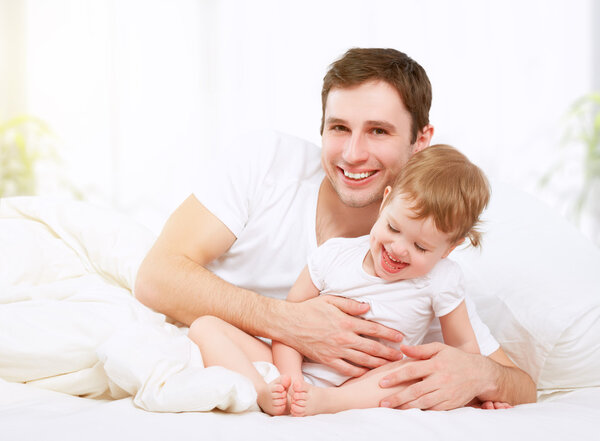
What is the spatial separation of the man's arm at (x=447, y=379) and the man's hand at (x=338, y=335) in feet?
0.26

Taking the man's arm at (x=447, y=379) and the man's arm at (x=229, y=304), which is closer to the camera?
the man's arm at (x=447, y=379)

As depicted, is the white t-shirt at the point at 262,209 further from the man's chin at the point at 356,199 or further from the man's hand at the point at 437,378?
the man's hand at the point at 437,378

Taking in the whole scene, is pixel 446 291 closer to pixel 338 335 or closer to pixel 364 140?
pixel 338 335

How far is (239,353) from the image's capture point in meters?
1.24

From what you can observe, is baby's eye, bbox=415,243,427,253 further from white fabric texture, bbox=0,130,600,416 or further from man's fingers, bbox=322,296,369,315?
white fabric texture, bbox=0,130,600,416

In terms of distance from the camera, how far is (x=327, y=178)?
1647 millimetres

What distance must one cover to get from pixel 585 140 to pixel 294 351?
2.43m

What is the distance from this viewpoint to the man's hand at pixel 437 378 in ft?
3.91

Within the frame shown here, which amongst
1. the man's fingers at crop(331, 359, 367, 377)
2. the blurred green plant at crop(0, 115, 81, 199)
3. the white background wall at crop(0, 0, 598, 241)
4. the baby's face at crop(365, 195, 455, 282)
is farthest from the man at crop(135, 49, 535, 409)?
the blurred green plant at crop(0, 115, 81, 199)

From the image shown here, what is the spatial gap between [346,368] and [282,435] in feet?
1.21

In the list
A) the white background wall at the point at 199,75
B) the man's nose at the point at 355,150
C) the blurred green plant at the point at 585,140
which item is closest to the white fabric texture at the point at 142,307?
the man's nose at the point at 355,150

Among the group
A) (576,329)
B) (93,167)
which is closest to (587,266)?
(576,329)

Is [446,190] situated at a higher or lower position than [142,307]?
higher

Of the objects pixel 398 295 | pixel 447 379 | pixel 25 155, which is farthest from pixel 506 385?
pixel 25 155
